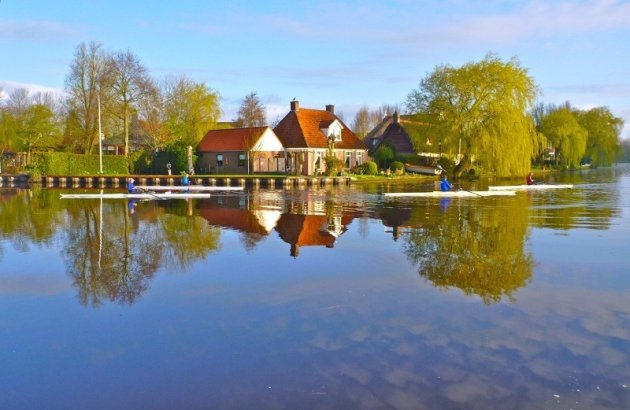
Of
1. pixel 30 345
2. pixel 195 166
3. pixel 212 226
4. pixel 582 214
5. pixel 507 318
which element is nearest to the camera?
pixel 30 345

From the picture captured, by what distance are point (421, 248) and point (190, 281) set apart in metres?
6.34

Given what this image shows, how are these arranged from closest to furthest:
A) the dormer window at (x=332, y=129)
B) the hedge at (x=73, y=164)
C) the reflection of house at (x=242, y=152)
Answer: the hedge at (x=73, y=164) → the reflection of house at (x=242, y=152) → the dormer window at (x=332, y=129)

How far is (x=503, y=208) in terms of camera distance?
26.0 m

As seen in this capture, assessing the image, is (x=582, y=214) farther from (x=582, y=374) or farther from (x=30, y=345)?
(x=30, y=345)

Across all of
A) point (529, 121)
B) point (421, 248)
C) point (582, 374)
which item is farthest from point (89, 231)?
point (529, 121)

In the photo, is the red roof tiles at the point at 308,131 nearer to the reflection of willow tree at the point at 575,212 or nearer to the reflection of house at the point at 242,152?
the reflection of house at the point at 242,152

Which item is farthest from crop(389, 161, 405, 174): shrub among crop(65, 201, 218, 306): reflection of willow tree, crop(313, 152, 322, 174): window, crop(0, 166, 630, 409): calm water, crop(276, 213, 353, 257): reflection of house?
crop(0, 166, 630, 409): calm water

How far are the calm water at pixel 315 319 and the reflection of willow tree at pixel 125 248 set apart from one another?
0.08 metres

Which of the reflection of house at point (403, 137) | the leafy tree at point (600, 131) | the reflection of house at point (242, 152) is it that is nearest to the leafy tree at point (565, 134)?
the leafy tree at point (600, 131)

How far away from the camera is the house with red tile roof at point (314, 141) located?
2189 inches

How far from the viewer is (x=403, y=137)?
67.1 m

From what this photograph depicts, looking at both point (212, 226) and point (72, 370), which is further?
point (212, 226)

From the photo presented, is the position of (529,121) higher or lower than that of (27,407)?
higher

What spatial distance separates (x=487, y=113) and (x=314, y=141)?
640 inches
